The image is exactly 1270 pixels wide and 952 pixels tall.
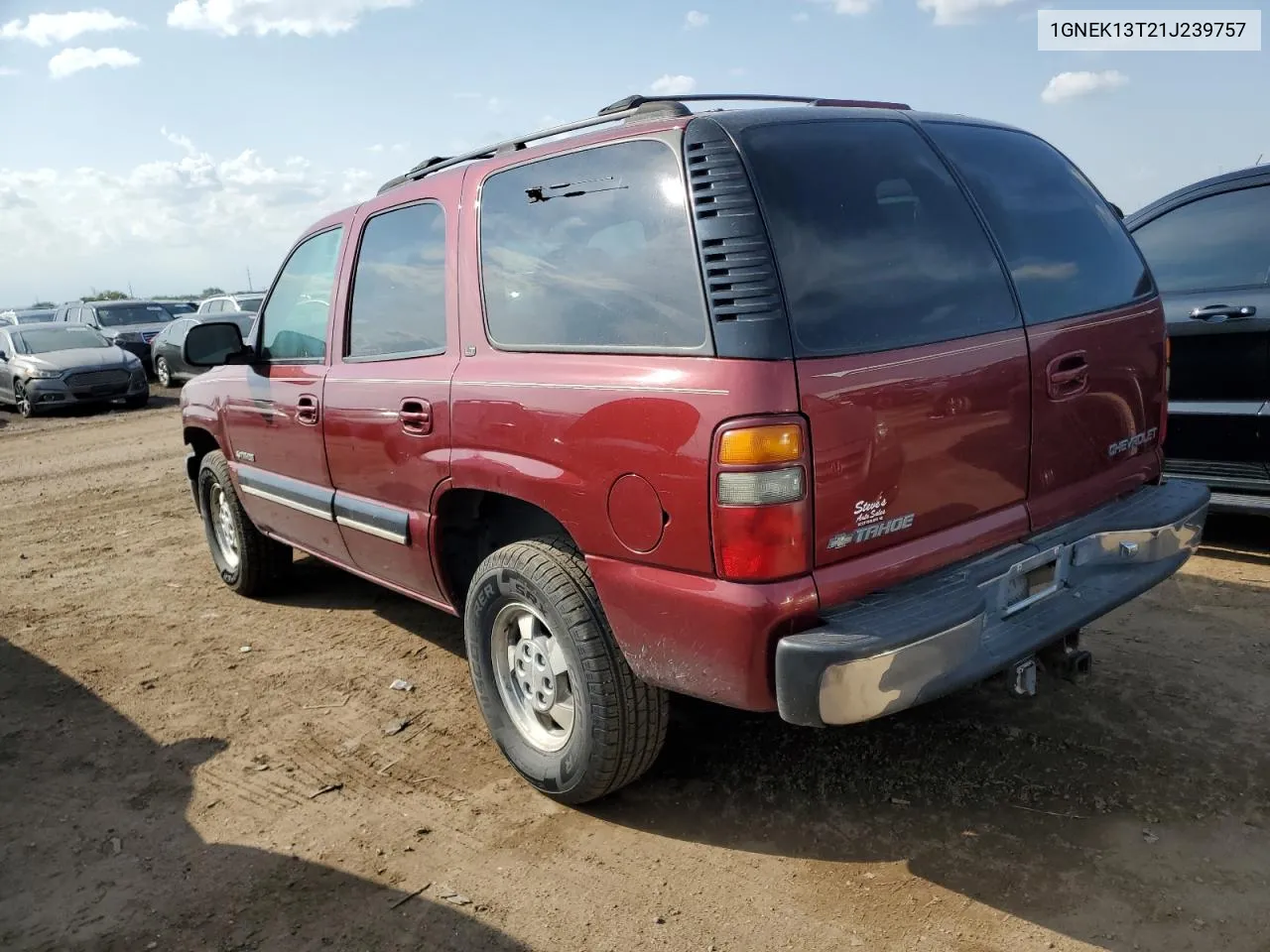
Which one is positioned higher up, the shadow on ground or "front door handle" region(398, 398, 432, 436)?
"front door handle" region(398, 398, 432, 436)

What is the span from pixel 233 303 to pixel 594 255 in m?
18.7

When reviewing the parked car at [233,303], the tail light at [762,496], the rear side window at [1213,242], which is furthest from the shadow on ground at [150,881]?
the parked car at [233,303]

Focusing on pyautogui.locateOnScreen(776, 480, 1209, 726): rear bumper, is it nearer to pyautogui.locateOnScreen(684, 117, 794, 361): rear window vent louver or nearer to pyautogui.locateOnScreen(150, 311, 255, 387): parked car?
pyautogui.locateOnScreen(684, 117, 794, 361): rear window vent louver

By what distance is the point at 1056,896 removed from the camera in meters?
2.53

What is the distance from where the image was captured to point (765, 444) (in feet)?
7.61

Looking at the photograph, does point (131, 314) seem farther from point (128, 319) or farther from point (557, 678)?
point (557, 678)

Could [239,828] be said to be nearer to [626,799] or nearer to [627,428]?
[626,799]

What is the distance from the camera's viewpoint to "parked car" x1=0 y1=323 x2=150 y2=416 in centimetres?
1568

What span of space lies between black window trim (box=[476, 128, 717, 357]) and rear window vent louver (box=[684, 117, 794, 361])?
18 millimetres

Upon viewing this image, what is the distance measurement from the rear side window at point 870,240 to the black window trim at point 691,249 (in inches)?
7.6

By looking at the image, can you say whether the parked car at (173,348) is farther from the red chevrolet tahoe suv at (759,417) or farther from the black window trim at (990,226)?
the black window trim at (990,226)

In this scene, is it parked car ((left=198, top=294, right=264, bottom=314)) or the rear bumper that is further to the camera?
parked car ((left=198, top=294, right=264, bottom=314))

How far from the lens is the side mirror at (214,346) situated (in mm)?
4598

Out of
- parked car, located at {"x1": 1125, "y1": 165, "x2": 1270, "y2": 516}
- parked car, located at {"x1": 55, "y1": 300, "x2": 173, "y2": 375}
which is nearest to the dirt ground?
parked car, located at {"x1": 1125, "y1": 165, "x2": 1270, "y2": 516}
